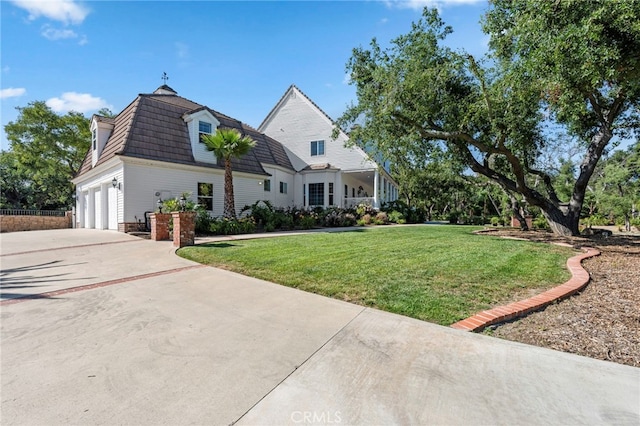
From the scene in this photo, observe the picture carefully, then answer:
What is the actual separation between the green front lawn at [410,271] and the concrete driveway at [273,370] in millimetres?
545

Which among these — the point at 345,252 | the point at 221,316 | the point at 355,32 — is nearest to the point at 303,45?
the point at 355,32

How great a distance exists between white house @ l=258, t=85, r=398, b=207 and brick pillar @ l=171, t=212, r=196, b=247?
13163mm

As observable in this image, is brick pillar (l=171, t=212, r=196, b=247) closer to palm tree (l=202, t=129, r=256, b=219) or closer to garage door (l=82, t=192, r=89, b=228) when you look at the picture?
→ palm tree (l=202, t=129, r=256, b=219)

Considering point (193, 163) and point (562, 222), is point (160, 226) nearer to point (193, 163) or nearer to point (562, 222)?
point (193, 163)

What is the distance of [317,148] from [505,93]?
547 inches

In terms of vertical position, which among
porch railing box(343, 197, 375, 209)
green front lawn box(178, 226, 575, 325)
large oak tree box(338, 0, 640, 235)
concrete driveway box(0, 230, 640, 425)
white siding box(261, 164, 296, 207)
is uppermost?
large oak tree box(338, 0, 640, 235)

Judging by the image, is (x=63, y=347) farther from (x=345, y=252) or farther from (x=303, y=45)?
(x=303, y=45)

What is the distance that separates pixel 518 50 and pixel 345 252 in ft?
21.9

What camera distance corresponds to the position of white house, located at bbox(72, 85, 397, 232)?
13.1 m

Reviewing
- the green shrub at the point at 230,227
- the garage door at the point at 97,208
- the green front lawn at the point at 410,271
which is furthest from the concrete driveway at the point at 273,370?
the garage door at the point at 97,208

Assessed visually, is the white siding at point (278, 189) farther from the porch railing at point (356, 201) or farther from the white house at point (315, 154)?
the porch railing at point (356, 201)

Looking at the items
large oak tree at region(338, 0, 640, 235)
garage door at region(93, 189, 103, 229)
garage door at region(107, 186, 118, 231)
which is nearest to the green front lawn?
large oak tree at region(338, 0, 640, 235)

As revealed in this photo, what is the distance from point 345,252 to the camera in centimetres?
727

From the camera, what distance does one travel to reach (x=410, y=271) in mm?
5367
